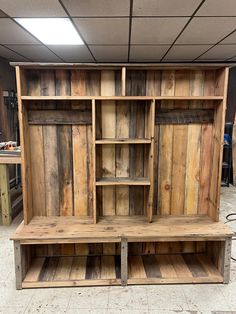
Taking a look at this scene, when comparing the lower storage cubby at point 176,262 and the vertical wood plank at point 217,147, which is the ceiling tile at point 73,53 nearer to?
the vertical wood plank at point 217,147

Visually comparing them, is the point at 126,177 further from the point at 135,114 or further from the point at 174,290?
the point at 174,290

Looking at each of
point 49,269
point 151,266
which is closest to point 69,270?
point 49,269

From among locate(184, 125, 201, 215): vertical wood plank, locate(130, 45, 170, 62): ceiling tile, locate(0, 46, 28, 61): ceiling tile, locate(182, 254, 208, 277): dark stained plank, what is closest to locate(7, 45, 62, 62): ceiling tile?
locate(0, 46, 28, 61): ceiling tile

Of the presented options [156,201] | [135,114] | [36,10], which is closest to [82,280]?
[156,201]

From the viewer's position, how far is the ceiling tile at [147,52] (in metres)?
4.10

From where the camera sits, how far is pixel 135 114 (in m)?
2.35

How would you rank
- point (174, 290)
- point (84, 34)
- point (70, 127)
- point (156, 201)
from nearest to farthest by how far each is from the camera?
point (174, 290) < point (70, 127) < point (156, 201) < point (84, 34)

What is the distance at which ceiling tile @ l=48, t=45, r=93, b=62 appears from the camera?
414cm

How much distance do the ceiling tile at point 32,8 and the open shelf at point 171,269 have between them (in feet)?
8.11

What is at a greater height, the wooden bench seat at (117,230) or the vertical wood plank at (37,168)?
the vertical wood plank at (37,168)

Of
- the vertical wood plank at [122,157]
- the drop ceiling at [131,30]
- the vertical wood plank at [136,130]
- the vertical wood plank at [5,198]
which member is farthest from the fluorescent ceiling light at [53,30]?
the vertical wood plank at [5,198]

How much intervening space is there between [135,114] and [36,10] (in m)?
1.44

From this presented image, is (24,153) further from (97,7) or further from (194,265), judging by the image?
(194,265)

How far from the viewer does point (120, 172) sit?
2.43m
